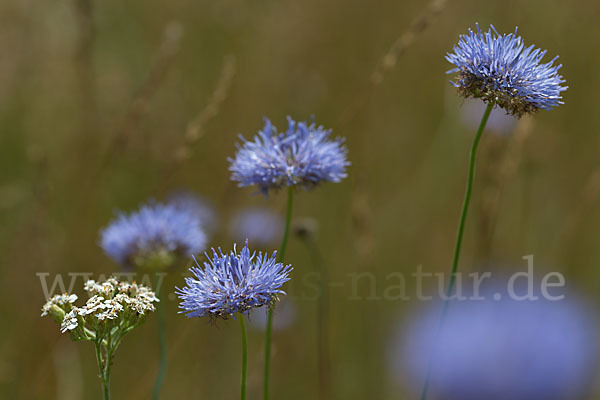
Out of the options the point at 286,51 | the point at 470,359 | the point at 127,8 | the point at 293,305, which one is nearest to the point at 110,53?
the point at 127,8

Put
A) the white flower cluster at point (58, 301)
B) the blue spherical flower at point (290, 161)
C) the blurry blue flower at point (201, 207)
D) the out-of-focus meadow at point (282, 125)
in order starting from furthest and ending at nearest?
the blurry blue flower at point (201, 207) → the out-of-focus meadow at point (282, 125) → the blue spherical flower at point (290, 161) → the white flower cluster at point (58, 301)

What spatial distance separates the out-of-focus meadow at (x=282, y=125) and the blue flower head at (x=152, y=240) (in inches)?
22.5

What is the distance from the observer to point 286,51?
527 centimetres

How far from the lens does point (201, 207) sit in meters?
4.12

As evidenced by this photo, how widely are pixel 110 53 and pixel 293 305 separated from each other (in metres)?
2.48

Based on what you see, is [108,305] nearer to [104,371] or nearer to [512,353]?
[104,371]

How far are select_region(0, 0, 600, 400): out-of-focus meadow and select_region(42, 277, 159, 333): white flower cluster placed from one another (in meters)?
1.23

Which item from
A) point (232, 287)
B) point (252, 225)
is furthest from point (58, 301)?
point (252, 225)

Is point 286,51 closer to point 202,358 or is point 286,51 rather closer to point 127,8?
point 127,8

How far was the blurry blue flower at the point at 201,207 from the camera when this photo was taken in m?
4.01

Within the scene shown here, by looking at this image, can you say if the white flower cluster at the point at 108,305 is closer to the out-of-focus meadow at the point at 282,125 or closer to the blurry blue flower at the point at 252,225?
the out-of-focus meadow at the point at 282,125

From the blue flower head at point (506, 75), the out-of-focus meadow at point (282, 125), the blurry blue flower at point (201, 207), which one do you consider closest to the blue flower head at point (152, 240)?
the out-of-focus meadow at point (282, 125)

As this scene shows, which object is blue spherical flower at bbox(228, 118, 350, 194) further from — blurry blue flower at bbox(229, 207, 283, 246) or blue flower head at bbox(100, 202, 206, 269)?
blurry blue flower at bbox(229, 207, 283, 246)

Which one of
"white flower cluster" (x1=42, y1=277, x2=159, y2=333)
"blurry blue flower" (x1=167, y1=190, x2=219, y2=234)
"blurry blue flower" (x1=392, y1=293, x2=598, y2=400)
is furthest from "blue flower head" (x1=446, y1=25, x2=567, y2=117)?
"blurry blue flower" (x1=167, y1=190, x2=219, y2=234)
